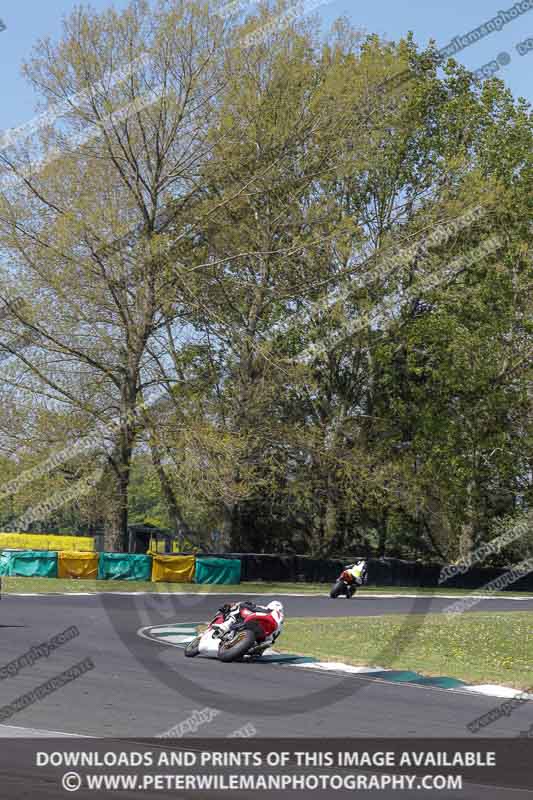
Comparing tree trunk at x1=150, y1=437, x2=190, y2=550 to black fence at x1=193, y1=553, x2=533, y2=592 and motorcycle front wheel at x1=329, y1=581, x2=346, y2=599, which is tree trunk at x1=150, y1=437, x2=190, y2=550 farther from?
motorcycle front wheel at x1=329, y1=581, x2=346, y2=599

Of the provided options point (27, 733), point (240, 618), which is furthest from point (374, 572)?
point (27, 733)

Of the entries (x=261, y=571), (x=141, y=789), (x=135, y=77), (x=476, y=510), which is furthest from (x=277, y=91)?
(x=141, y=789)

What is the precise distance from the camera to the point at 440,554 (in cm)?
5553

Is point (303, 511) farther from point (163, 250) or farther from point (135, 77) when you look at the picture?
point (135, 77)

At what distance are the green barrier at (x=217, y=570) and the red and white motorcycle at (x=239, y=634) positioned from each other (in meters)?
22.1

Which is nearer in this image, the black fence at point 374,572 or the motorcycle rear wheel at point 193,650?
the motorcycle rear wheel at point 193,650

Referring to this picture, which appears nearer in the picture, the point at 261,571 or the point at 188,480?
the point at 188,480

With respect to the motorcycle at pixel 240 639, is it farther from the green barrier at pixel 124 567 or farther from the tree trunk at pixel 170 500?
the tree trunk at pixel 170 500

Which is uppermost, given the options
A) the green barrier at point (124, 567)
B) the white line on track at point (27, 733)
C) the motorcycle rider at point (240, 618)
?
the green barrier at point (124, 567)

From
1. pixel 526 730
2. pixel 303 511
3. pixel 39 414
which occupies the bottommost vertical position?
pixel 526 730

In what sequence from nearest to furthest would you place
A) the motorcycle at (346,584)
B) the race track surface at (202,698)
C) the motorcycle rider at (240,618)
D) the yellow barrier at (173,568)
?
the race track surface at (202,698) → the motorcycle rider at (240,618) → the motorcycle at (346,584) → the yellow barrier at (173,568)

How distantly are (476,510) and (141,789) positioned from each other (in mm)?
46365

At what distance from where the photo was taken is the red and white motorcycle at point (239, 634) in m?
15.7

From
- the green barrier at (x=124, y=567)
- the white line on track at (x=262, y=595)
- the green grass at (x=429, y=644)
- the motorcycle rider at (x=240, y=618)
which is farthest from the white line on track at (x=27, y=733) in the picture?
the green barrier at (x=124, y=567)
